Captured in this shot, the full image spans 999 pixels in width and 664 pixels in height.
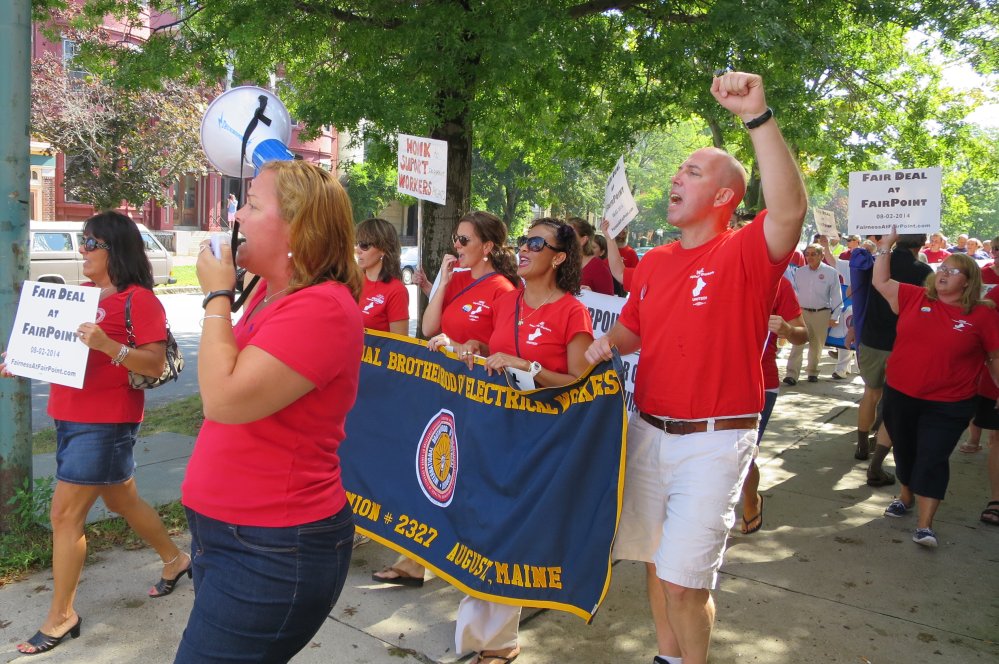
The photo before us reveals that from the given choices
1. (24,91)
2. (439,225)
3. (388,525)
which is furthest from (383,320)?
(439,225)

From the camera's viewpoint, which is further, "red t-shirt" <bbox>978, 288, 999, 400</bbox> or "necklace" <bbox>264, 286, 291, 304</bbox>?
"red t-shirt" <bbox>978, 288, 999, 400</bbox>

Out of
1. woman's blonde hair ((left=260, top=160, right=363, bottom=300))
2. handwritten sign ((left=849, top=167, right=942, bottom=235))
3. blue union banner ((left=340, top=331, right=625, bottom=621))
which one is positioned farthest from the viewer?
handwritten sign ((left=849, top=167, right=942, bottom=235))

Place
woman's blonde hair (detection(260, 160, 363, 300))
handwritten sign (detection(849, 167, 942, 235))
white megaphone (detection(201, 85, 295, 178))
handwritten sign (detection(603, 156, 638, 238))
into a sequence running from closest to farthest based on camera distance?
woman's blonde hair (detection(260, 160, 363, 300))
white megaphone (detection(201, 85, 295, 178))
handwritten sign (detection(849, 167, 942, 235))
handwritten sign (detection(603, 156, 638, 238))

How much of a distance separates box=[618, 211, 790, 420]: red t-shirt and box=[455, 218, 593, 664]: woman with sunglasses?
733 mm

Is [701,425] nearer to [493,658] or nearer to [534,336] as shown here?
[534,336]

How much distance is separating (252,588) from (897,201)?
198 inches

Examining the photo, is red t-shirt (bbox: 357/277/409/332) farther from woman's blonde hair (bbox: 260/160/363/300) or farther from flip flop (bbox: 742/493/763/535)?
woman's blonde hair (bbox: 260/160/363/300)

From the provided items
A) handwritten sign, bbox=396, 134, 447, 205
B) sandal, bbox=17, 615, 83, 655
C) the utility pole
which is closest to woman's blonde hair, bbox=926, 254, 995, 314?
handwritten sign, bbox=396, 134, 447, 205

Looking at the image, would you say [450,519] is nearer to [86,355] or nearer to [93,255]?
[86,355]

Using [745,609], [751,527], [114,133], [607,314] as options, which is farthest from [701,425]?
[114,133]

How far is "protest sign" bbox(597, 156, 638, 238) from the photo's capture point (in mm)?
5918

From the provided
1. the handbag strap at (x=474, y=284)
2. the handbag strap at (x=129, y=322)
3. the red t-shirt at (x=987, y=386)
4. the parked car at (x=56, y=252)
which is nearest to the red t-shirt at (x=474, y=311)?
the handbag strap at (x=474, y=284)

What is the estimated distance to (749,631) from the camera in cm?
432

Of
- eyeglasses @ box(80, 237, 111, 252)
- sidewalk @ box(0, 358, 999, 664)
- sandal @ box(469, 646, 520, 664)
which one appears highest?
eyeglasses @ box(80, 237, 111, 252)
